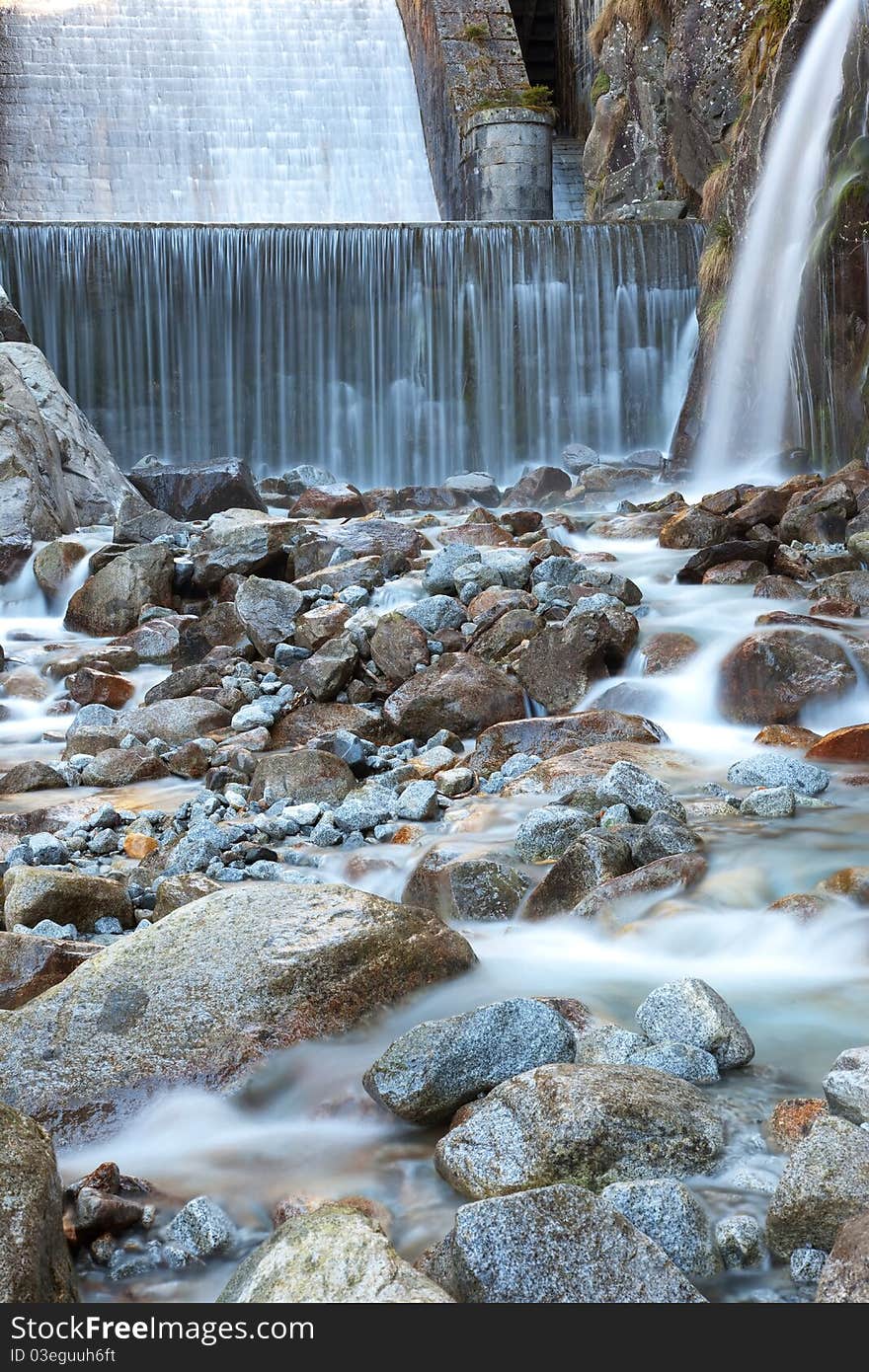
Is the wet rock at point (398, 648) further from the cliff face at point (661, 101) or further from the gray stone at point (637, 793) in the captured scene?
the cliff face at point (661, 101)

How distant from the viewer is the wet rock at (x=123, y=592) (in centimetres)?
786

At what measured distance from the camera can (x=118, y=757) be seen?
5.50 m

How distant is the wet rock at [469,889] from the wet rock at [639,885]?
227 millimetres

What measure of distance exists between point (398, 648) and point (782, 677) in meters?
1.75

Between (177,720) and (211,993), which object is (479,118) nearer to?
(177,720)

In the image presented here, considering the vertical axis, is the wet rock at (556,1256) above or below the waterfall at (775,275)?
below

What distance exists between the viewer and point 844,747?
4867mm

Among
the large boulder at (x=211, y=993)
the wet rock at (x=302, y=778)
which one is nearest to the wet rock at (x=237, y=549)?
the wet rock at (x=302, y=778)

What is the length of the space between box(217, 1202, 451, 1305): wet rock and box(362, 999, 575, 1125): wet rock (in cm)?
58

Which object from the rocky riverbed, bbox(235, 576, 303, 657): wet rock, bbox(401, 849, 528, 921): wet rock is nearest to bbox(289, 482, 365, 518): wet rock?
the rocky riverbed
